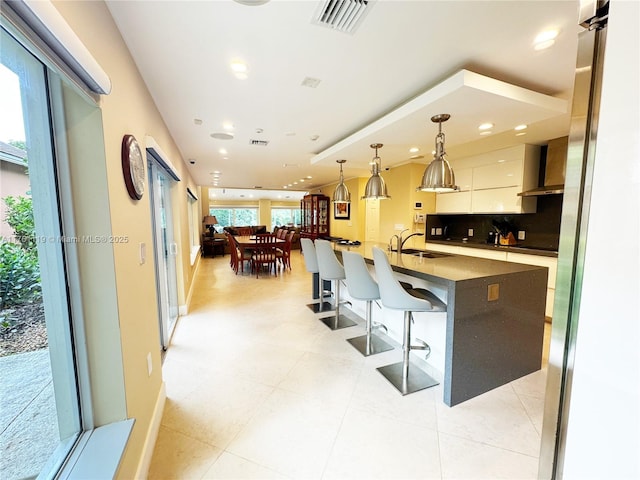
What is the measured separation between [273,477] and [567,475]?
1.36m

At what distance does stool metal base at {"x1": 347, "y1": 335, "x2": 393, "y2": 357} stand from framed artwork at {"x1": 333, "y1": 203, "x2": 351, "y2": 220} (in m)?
4.62

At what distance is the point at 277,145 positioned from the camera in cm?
393

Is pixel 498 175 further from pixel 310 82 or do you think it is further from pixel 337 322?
pixel 310 82

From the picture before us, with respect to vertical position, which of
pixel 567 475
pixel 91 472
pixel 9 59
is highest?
pixel 9 59

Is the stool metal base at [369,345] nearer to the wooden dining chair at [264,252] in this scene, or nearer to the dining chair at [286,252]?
the wooden dining chair at [264,252]

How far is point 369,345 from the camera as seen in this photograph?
267 centimetres

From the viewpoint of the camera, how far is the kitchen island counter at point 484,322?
1.87 meters

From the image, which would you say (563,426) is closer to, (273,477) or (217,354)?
(273,477)

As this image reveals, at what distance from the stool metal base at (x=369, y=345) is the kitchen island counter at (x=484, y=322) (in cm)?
48

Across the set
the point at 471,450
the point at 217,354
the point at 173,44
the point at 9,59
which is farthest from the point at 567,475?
the point at 217,354

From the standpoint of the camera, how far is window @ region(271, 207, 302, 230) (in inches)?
535

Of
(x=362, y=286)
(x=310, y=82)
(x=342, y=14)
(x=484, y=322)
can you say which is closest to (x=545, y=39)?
(x=342, y=14)

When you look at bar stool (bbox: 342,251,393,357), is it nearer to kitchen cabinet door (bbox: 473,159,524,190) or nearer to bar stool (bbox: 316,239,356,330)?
bar stool (bbox: 316,239,356,330)

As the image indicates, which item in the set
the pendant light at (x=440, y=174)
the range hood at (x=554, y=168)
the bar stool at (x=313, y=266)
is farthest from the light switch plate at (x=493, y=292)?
the range hood at (x=554, y=168)
